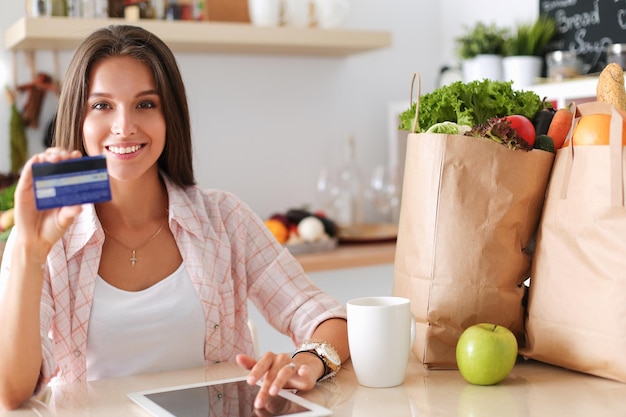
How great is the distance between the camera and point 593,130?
3.93ft

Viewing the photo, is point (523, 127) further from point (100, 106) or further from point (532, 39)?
point (532, 39)

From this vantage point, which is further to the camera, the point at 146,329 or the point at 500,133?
the point at 146,329

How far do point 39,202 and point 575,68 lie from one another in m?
2.20

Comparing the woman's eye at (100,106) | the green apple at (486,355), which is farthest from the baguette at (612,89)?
the woman's eye at (100,106)

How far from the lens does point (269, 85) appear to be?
338 centimetres

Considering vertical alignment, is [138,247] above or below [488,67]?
below

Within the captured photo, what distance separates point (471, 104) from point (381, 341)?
1.31 ft

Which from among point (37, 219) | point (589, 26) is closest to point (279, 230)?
point (589, 26)

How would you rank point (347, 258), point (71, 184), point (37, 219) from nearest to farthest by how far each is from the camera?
point (71, 184) → point (37, 219) → point (347, 258)

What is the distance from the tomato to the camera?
1.27 m

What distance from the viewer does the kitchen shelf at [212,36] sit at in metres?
2.73

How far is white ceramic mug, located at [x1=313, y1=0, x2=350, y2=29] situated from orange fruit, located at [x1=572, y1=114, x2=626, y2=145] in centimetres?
202

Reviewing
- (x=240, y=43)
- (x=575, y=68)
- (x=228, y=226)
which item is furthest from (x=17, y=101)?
(x=575, y=68)

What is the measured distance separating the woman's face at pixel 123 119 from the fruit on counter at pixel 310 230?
4.71 feet
